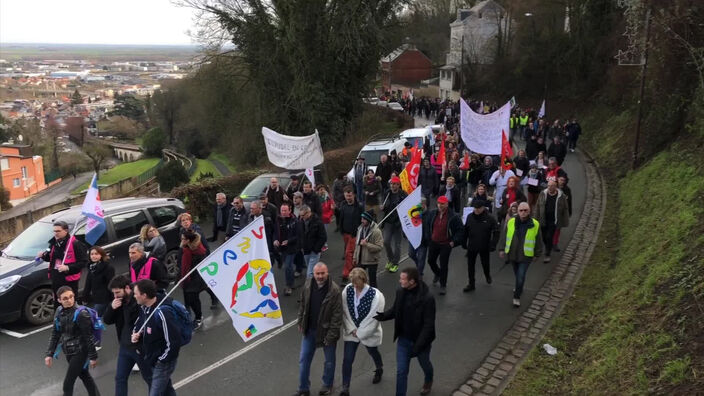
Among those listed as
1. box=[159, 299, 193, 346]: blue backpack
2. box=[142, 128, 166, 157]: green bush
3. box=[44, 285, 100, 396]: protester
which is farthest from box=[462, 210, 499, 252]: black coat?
box=[142, 128, 166, 157]: green bush

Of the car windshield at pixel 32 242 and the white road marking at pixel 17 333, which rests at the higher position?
the car windshield at pixel 32 242

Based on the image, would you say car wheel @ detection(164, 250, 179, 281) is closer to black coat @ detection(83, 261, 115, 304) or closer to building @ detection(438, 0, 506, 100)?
black coat @ detection(83, 261, 115, 304)

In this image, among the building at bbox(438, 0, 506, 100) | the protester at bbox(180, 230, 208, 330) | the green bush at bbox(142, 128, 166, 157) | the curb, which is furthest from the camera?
the green bush at bbox(142, 128, 166, 157)

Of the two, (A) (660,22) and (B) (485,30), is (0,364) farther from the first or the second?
(B) (485,30)

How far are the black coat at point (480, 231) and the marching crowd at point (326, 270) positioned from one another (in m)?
0.02

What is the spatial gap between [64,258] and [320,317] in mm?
4560

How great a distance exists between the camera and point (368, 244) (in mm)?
8773

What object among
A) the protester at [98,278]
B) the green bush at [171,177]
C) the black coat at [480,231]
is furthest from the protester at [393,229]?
the green bush at [171,177]

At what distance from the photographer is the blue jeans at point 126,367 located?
237 inches

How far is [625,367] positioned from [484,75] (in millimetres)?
46823

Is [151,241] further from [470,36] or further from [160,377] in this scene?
[470,36]

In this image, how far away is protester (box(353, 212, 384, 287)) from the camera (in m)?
8.83

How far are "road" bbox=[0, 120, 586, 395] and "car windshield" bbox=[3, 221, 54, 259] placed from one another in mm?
1436

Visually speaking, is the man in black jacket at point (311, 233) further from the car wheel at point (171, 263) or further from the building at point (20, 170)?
the building at point (20, 170)
